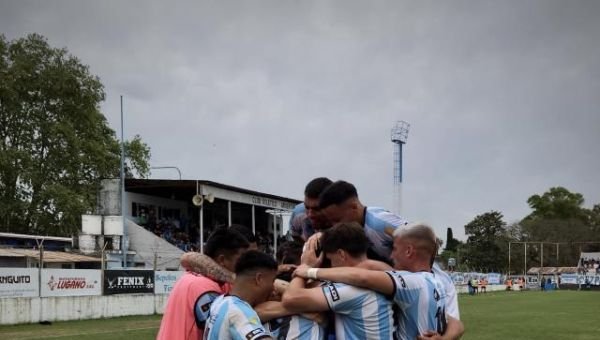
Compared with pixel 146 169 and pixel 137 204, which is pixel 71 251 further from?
pixel 146 169

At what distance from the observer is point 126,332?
60.2 ft

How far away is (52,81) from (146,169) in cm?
1331

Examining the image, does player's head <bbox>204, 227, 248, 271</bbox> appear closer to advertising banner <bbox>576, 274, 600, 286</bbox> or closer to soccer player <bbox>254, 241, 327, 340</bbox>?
soccer player <bbox>254, 241, 327, 340</bbox>

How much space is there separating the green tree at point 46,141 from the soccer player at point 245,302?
4509 centimetres

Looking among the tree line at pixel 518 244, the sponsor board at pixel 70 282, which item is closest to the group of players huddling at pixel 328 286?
the sponsor board at pixel 70 282

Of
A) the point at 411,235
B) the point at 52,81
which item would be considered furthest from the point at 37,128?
the point at 411,235

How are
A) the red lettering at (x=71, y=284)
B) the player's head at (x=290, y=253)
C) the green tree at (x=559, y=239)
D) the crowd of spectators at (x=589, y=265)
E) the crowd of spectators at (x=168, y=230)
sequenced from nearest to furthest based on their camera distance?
the player's head at (x=290, y=253), the red lettering at (x=71, y=284), the crowd of spectators at (x=168, y=230), the crowd of spectators at (x=589, y=265), the green tree at (x=559, y=239)

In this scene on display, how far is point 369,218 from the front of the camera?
471cm

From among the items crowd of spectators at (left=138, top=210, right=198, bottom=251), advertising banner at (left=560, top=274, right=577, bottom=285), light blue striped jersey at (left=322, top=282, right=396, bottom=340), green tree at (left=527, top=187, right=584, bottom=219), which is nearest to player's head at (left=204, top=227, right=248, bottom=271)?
light blue striped jersey at (left=322, top=282, right=396, bottom=340)

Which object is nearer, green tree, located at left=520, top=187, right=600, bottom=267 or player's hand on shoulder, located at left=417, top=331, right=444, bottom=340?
player's hand on shoulder, located at left=417, top=331, right=444, bottom=340

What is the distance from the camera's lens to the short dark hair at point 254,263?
396cm

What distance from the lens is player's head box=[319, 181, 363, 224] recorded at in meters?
4.50

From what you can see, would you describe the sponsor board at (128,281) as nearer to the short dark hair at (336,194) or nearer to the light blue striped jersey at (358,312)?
the short dark hair at (336,194)

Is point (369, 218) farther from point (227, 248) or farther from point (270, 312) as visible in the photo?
point (270, 312)
